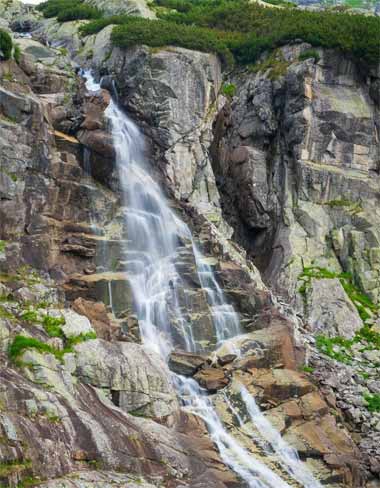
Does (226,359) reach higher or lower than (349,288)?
higher

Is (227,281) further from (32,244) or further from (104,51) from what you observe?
(104,51)

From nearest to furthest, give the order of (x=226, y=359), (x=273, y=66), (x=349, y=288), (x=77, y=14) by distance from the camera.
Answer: (x=226, y=359), (x=349, y=288), (x=273, y=66), (x=77, y=14)

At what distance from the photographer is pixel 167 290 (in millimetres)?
34750

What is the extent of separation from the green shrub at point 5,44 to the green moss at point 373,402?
97.2 ft

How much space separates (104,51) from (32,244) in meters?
26.4

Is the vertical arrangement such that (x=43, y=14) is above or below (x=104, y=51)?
above

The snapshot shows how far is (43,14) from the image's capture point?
70.7 meters

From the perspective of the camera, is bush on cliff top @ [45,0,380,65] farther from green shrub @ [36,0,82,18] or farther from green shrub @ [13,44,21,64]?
green shrub @ [13,44,21,64]

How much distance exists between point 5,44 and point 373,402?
3048cm

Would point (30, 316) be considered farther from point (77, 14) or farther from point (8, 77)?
point (77, 14)

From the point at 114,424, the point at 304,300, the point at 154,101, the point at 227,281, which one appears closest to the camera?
the point at 114,424

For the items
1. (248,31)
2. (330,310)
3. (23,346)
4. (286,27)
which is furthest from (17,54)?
(330,310)

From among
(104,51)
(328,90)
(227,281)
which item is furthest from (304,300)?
(104,51)

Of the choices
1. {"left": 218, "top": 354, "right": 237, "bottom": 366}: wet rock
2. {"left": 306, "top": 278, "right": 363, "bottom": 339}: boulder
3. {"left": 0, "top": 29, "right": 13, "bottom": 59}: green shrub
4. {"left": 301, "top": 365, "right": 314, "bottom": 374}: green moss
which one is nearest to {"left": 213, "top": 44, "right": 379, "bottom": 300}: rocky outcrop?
{"left": 306, "top": 278, "right": 363, "bottom": 339}: boulder
